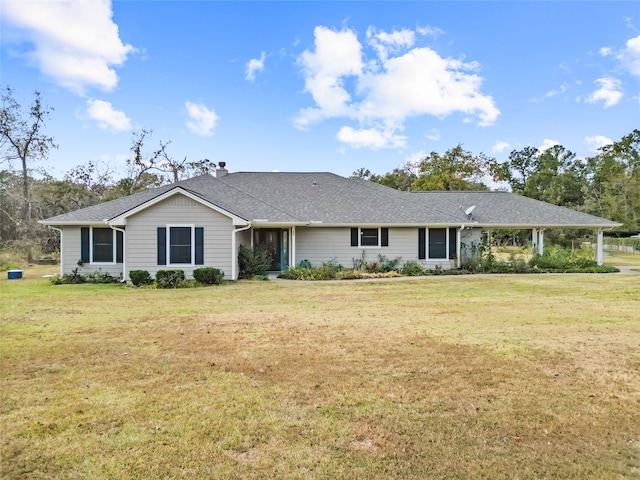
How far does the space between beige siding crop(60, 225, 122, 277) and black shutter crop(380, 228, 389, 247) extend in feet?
37.3

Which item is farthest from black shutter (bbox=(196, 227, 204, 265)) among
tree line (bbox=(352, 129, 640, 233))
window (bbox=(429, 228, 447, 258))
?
tree line (bbox=(352, 129, 640, 233))

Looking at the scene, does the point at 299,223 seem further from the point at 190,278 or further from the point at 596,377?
the point at 596,377

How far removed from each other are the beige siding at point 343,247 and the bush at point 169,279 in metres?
6.02

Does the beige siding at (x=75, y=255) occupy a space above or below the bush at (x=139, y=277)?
above

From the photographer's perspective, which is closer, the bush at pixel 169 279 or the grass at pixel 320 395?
the grass at pixel 320 395

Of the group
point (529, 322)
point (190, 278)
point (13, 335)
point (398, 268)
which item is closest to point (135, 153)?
point (190, 278)

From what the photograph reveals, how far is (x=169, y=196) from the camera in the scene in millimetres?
15000

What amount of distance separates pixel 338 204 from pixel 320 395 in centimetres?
1609

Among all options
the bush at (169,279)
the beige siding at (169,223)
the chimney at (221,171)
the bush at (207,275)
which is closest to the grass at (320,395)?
the bush at (169,279)

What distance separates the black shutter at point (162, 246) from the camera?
49.9ft

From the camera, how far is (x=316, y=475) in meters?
2.93

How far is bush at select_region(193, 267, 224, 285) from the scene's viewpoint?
1447cm

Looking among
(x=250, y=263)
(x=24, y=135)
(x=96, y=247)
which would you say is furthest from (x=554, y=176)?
(x=24, y=135)

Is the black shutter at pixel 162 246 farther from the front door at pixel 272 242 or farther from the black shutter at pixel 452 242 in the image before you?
the black shutter at pixel 452 242
